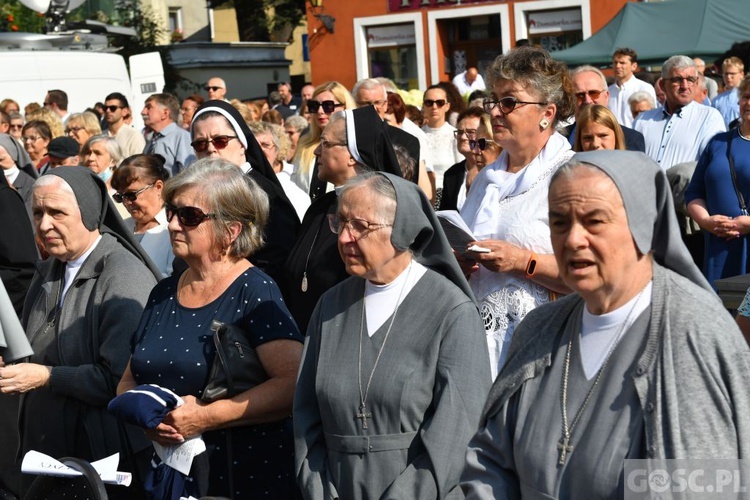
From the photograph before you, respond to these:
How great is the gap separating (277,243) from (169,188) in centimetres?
123

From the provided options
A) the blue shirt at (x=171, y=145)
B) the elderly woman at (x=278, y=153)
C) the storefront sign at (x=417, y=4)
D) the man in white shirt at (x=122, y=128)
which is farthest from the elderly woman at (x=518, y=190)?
the storefront sign at (x=417, y=4)

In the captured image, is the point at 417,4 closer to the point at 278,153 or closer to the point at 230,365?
the point at 278,153

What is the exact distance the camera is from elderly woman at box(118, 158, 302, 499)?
14.4 feet

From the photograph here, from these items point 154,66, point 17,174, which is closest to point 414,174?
point 17,174

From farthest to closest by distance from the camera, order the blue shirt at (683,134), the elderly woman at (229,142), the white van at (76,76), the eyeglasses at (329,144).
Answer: the white van at (76,76), the blue shirt at (683,134), the elderly woman at (229,142), the eyeglasses at (329,144)

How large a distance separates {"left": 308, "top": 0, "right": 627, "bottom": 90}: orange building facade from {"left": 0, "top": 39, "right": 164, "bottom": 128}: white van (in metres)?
12.4

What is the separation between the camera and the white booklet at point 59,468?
4.05 m

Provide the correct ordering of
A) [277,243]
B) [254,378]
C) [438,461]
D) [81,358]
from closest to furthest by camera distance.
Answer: [438,461] → [254,378] → [81,358] → [277,243]

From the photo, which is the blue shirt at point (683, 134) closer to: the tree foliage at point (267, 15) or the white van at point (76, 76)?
the white van at point (76, 76)

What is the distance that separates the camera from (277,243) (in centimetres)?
578

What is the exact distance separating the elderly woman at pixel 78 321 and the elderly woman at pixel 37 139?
663 centimetres

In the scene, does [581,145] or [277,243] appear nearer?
[277,243]

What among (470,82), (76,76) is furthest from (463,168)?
(470,82)

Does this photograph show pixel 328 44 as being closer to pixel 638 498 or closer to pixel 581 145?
pixel 581 145
